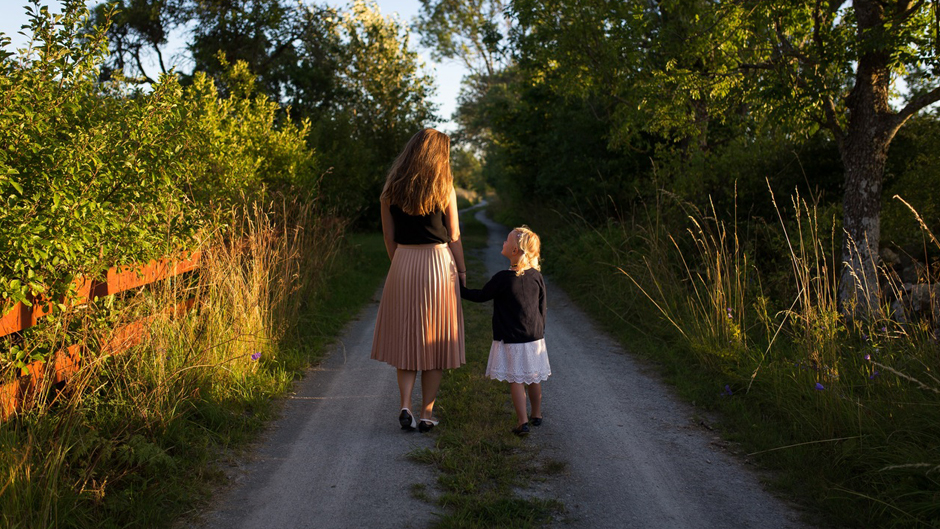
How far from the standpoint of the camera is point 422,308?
16.8 feet

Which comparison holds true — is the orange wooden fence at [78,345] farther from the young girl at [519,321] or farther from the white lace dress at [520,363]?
the white lace dress at [520,363]

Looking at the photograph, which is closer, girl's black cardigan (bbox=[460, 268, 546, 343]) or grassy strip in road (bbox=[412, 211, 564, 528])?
grassy strip in road (bbox=[412, 211, 564, 528])

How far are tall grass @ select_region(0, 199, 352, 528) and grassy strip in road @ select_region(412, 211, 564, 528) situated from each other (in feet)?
4.63

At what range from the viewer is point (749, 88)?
9008mm

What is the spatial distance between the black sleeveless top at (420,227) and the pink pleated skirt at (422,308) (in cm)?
6

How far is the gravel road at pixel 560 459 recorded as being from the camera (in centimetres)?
375

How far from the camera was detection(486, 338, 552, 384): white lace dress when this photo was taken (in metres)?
5.02

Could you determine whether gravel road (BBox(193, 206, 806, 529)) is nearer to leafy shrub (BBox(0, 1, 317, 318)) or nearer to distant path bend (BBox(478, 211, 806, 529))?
distant path bend (BBox(478, 211, 806, 529))

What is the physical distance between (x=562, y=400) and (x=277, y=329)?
317 cm

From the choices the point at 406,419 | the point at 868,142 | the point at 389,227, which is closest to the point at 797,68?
the point at 868,142

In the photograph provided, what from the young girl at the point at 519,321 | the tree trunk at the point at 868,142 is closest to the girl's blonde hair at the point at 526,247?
the young girl at the point at 519,321

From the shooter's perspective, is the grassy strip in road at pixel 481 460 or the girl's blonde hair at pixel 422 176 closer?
the grassy strip in road at pixel 481 460

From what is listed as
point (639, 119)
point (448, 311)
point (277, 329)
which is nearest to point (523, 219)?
point (639, 119)

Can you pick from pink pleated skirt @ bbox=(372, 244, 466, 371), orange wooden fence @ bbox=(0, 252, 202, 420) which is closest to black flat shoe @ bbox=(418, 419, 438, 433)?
pink pleated skirt @ bbox=(372, 244, 466, 371)
